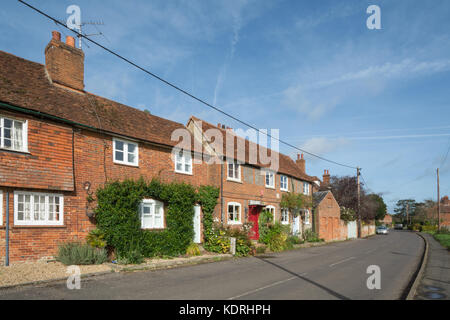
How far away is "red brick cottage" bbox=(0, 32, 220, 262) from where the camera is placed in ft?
39.0

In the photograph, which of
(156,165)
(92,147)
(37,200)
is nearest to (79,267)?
(37,200)

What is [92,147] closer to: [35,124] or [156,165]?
[35,124]

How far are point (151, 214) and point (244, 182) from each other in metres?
8.30

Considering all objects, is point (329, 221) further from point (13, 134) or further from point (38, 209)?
point (13, 134)

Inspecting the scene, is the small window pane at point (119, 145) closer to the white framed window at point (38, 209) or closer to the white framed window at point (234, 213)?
the white framed window at point (38, 209)

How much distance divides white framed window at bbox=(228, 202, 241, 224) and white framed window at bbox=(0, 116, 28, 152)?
1235cm

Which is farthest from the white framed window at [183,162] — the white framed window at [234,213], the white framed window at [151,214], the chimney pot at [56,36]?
the chimney pot at [56,36]

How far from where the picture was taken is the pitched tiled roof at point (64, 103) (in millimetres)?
12977

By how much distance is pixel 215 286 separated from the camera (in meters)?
10.0

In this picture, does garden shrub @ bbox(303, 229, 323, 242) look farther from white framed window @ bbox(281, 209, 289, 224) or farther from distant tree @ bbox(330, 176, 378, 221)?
distant tree @ bbox(330, 176, 378, 221)

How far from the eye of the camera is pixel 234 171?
22.5 meters

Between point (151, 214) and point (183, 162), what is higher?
point (183, 162)

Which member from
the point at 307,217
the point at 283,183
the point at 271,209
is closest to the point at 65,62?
the point at 271,209

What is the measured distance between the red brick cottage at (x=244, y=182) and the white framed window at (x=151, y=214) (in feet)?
14.5
